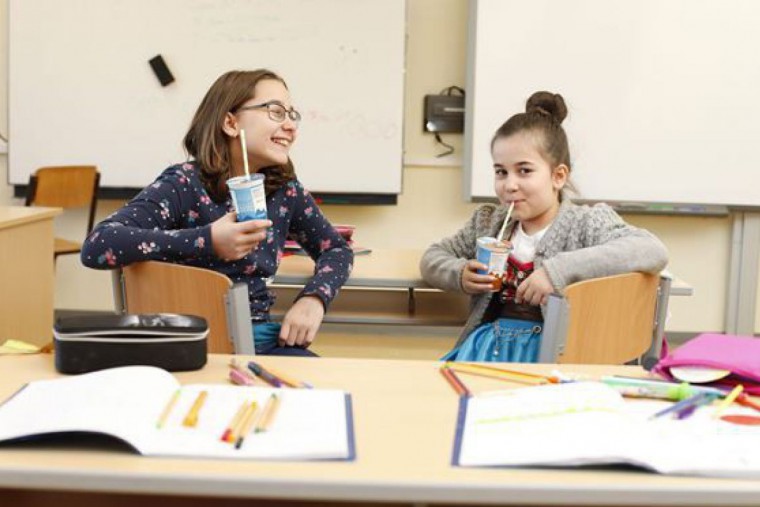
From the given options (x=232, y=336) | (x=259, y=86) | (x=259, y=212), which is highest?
(x=259, y=86)

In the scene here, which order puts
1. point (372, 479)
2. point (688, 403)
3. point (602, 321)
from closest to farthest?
point (372, 479) < point (688, 403) < point (602, 321)

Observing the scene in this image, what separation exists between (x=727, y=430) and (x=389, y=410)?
15.2 inches

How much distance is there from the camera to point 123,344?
127cm

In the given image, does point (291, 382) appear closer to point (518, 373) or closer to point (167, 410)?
point (167, 410)

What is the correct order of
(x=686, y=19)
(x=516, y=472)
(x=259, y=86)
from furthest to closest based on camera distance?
(x=686, y=19)
(x=259, y=86)
(x=516, y=472)

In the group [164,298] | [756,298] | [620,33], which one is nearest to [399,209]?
[620,33]

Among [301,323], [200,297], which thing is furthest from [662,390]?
[301,323]

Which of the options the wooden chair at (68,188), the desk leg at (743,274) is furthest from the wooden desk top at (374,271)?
the desk leg at (743,274)

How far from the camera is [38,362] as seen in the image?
1351 millimetres

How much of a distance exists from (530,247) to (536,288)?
0.23 metres

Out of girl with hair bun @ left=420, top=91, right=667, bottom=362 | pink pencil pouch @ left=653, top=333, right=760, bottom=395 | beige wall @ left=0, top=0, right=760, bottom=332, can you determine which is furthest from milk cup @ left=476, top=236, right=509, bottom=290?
beige wall @ left=0, top=0, right=760, bottom=332

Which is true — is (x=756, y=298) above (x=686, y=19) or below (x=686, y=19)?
below

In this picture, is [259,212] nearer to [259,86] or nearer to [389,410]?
[259,86]

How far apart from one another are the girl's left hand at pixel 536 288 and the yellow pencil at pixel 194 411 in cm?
113
